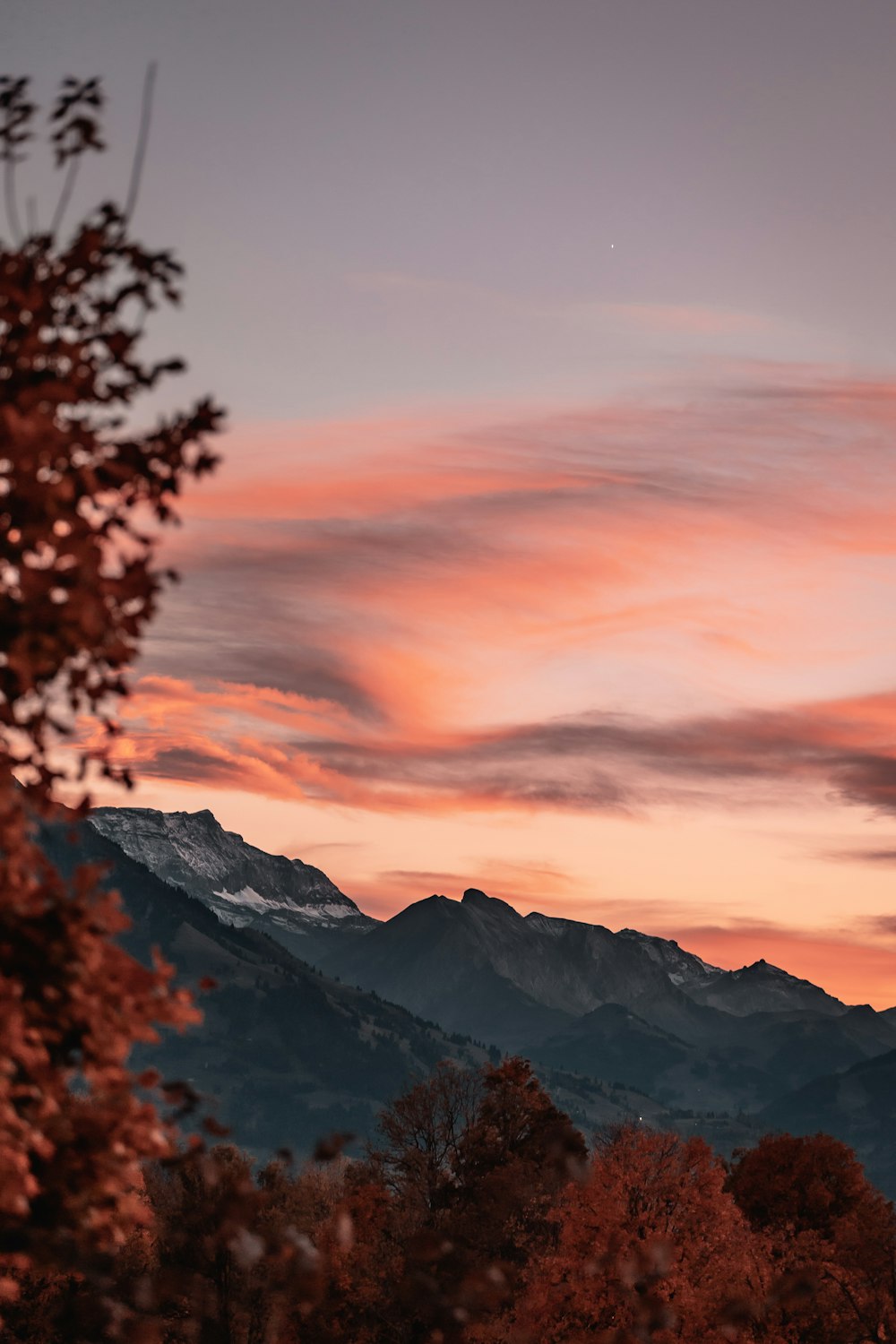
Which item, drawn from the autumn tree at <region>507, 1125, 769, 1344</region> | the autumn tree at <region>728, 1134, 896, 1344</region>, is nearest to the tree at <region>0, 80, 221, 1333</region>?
the autumn tree at <region>507, 1125, 769, 1344</region>

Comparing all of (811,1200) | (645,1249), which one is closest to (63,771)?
(645,1249)

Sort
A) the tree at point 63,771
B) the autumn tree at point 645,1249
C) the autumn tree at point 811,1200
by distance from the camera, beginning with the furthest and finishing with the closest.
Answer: the autumn tree at point 811,1200 → the autumn tree at point 645,1249 → the tree at point 63,771

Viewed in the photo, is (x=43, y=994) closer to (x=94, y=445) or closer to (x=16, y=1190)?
(x=16, y=1190)

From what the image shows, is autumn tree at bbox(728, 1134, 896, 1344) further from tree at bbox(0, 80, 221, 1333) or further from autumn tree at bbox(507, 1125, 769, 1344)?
tree at bbox(0, 80, 221, 1333)

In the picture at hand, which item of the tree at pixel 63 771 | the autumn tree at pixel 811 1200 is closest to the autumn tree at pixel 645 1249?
the autumn tree at pixel 811 1200

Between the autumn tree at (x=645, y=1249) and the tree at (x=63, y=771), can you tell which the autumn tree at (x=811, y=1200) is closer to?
the autumn tree at (x=645, y=1249)

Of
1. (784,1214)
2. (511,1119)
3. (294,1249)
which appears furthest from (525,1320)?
(294,1249)

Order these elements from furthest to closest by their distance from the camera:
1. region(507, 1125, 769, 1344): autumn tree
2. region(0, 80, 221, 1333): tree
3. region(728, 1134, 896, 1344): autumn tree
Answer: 1. region(728, 1134, 896, 1344): autumn tree
2. region(507, 1125, 769, 1344): autumn tree
3. region(0, 80, 221, 1333): tree

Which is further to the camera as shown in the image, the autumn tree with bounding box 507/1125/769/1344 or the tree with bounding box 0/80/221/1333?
the autumn tree with bounding box 507/1125/769/1344

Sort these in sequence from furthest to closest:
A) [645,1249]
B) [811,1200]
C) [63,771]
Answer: [811,1200] < [645,1249] < [63,771]

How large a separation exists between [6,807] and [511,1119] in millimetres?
72568

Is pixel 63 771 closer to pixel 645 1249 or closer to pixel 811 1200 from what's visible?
pixel 645 1249

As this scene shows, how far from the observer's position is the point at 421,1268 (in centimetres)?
6028

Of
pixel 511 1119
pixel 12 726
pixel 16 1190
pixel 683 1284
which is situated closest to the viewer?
pixel 16 1190
